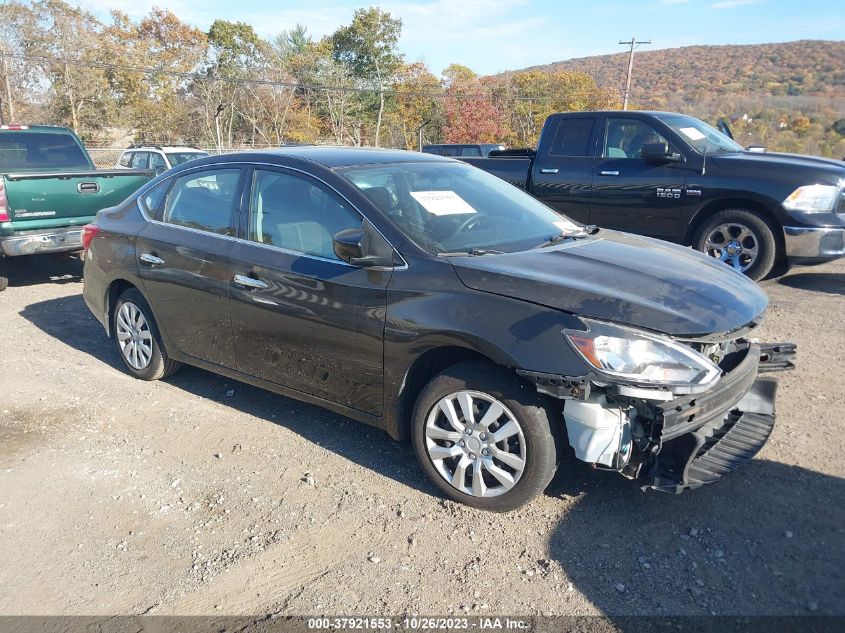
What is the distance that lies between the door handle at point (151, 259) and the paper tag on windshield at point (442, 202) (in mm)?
1965

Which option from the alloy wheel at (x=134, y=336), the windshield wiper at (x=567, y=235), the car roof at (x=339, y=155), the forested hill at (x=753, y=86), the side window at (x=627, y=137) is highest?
the forested hill at (x=753, y=86)

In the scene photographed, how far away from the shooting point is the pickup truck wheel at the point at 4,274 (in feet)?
27.5

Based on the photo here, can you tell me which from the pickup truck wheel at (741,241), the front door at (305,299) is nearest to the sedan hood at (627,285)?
the front door at (305,299)

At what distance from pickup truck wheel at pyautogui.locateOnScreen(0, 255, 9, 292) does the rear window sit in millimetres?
1314

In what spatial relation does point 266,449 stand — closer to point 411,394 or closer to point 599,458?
point 411,394

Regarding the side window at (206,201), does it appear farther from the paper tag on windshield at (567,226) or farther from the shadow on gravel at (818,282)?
the shadow on gravel at (818,282)

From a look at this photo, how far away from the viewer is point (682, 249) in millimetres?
4211

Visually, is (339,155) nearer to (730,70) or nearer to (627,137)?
(627,137)

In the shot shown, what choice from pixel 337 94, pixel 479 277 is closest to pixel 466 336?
pixel 479 277

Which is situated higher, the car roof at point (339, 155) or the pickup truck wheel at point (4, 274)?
the car roof at point (339, 155)

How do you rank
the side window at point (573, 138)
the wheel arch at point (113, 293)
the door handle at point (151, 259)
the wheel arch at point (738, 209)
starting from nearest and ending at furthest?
the door handle at point (151, 259)
the wheel arch at point (113, 293)
the wheel arch at point (738, 209)
the side window at point (573, 138)

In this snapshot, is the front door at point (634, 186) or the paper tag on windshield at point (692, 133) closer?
the front door at point (634, 186)

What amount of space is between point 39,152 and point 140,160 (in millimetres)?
6280

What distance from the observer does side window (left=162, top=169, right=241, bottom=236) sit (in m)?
4.45
